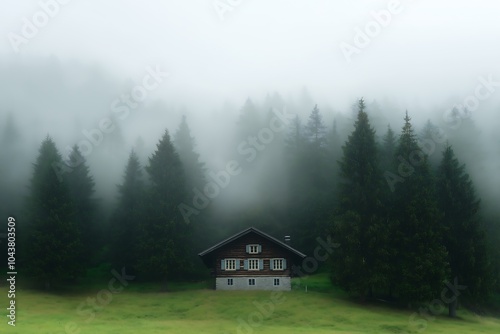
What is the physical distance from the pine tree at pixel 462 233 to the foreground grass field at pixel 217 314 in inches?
143

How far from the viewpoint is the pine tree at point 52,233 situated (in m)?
56.3

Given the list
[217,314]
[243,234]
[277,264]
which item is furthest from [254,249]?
[217,314]

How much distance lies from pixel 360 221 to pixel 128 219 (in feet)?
105

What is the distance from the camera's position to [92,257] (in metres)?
72.1

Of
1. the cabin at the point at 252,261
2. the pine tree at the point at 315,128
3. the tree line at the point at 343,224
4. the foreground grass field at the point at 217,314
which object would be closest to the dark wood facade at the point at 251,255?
the cabin at the point at 252,261

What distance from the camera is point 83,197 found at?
76.4 meters

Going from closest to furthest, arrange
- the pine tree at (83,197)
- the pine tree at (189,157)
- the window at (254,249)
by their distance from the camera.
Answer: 1. the window at (254,249)
2. the pine tree at (83,197)
3. the pine tree at (189,157)

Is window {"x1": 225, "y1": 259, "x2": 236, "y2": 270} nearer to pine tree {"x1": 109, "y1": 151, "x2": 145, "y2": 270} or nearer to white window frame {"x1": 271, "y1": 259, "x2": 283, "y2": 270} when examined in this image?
white window frame {"x1": 271, "y1": 259, "x2": 283, "y2": 270}

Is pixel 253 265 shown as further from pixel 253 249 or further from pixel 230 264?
pixel 230 264

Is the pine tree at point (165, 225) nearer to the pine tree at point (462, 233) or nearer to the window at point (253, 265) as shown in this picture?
the window at point (253, 265)

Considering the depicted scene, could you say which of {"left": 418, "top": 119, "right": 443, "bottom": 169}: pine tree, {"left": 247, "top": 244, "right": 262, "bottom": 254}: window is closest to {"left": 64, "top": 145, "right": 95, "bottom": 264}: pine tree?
{"left": 247, "top": 244, "right": 262, "bottom": 254}: window

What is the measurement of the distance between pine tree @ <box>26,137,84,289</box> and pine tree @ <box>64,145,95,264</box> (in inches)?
380

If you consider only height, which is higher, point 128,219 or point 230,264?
point 128,219

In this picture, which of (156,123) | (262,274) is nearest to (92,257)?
(262,274)
